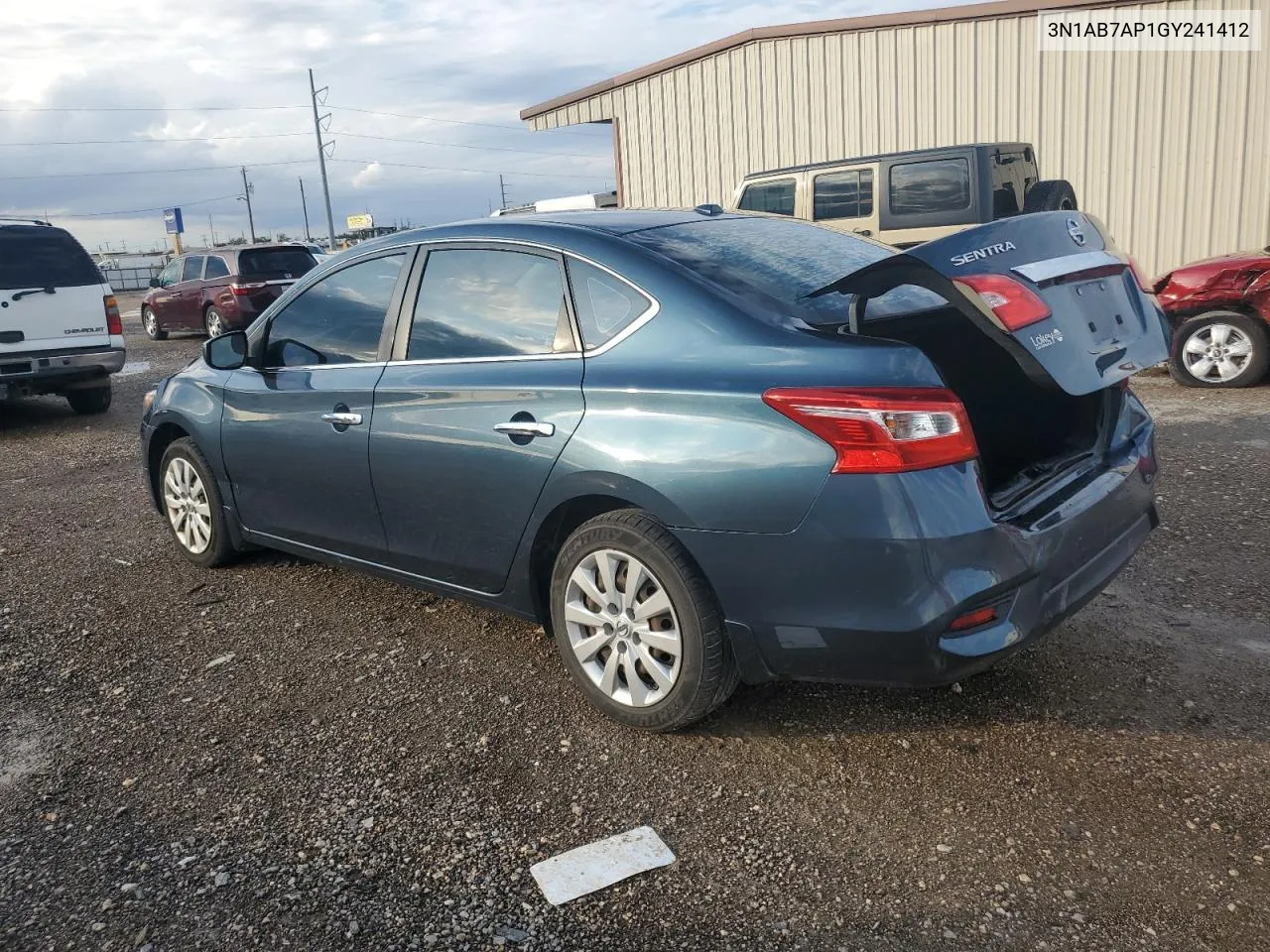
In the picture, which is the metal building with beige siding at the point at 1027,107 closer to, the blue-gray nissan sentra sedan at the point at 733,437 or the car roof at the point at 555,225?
the car roof at the point at 555,225

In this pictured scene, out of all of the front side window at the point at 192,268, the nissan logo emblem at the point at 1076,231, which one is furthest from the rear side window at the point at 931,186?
the front side window at the point at 192,268

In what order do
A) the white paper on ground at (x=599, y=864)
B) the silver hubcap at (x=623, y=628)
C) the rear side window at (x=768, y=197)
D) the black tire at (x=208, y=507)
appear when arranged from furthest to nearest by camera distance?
the rear side window at (x=768, y=197) < the black tire at (x=208, y=507) < the silver hubcap at (x=623, y=628) < the white paper on ground at (x=599, y=864)

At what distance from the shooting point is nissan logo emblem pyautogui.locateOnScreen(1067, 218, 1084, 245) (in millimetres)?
3166

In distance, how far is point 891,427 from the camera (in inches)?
107

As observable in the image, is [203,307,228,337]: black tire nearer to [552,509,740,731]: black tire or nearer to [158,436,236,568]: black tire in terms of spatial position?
[158,436,236,568]: black tire

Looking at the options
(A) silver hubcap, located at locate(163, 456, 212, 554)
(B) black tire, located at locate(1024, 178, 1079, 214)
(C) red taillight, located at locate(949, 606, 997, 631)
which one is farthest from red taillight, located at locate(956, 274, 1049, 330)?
(B) black tire, located at locate(1024, 178, 1079, 214)

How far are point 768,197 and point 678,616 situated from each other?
980cm

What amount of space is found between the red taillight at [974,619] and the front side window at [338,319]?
2.43 m

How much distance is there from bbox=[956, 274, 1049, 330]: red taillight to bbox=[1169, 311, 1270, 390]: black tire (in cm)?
681

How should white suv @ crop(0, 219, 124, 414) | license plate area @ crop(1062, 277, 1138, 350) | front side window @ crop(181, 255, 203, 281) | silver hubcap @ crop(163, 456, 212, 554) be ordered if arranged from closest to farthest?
license plate area @ crop(1062, 277, 1138, 350), silver hubcap @ crop(163, 456, 212, 554), white suv @ crop(0, 219, 124, 414), front side window @ crop(181, 255, 203, 281)

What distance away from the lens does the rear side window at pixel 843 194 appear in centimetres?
1123

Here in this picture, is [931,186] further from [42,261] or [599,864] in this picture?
[599,864]

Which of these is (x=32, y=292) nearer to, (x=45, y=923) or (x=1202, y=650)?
(x=45, y=923)

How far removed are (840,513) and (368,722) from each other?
5.95ft
